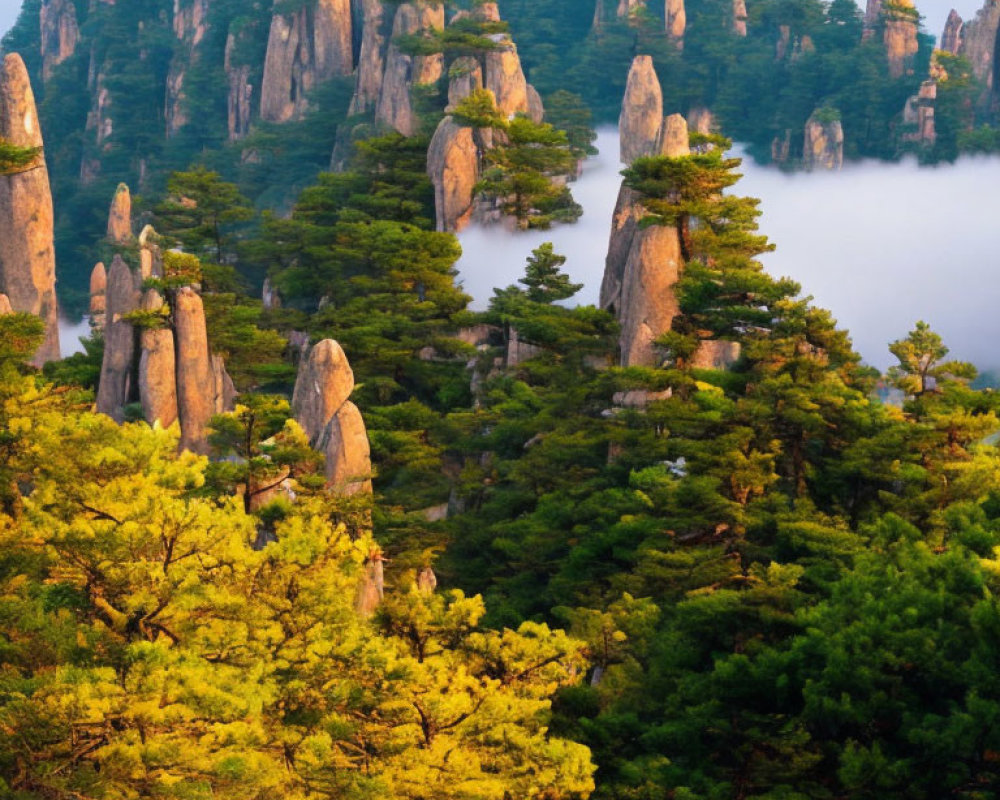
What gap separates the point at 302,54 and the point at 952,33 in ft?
88.2

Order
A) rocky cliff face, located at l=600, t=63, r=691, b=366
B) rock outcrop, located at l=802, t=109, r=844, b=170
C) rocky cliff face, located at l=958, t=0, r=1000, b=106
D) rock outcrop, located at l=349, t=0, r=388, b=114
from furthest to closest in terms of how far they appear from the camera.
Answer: rocky cliff face, located at l=958, t=0, r=1000, b=106 < rock outcrop, located at l=802, t=109, r=844, b=170 < rock outcrop, located at l=349, t=0, r=388, b=114 < rocky cliff face, located at l=600, t=63, r=691, b=366

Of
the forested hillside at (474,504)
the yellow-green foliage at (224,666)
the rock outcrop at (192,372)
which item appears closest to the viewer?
the yellow-green foliage at (224,666)

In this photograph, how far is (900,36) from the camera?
7100 centimetres

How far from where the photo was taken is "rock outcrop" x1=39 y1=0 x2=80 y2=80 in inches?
3622

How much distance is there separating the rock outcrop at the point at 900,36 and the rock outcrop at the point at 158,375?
40.2m

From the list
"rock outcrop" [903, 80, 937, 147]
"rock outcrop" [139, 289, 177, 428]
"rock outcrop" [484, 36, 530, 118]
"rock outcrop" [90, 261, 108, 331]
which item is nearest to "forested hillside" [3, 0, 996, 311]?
"rock outcrop" [903, 80, 937, 147]

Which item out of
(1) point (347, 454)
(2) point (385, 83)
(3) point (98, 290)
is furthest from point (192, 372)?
(2) point (385, 83)

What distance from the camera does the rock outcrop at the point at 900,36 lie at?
70.6 meters

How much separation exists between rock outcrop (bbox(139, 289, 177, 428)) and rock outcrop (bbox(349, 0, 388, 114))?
26902mm

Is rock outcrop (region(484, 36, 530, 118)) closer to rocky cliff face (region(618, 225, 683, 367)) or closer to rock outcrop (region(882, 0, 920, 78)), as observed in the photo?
rock outcrop (region(882, 0, 920, 78))

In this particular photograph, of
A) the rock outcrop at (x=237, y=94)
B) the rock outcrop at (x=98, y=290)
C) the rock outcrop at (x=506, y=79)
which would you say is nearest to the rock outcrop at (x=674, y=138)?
the rock outcrop at (x=506, y=79)

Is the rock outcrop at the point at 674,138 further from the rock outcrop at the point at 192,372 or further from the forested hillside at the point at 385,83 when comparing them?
the forested hillside at the point at 385,83

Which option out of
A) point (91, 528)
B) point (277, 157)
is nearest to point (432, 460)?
point (91, 528)

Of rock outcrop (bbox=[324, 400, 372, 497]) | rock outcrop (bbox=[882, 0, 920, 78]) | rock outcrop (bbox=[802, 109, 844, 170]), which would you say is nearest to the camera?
rock outcrop (bbox=[324, 400, 372, 497])
